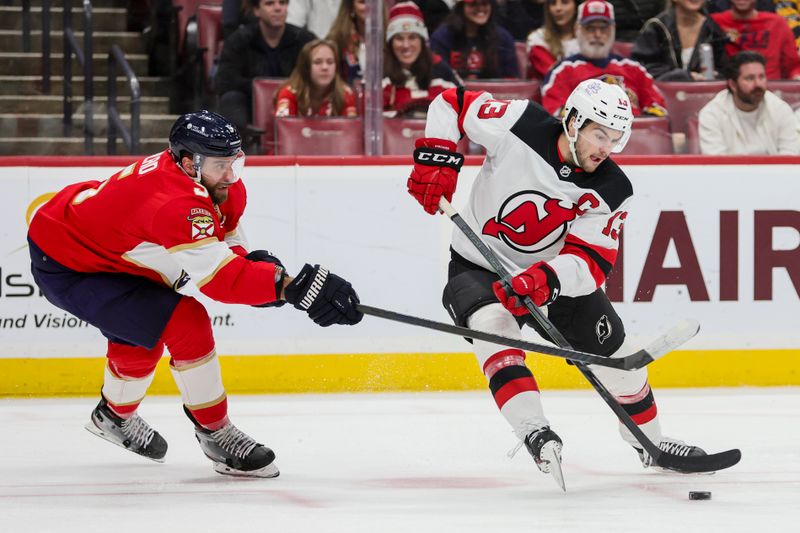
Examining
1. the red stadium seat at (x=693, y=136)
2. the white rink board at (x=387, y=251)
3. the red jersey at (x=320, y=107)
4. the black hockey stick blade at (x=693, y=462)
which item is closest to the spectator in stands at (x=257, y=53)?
the red jersey at (x=320, y=107)

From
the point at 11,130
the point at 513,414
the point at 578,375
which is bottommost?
the point at 578,375

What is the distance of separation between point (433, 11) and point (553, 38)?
630 mm

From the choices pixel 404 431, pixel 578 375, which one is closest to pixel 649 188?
pixel 578 375

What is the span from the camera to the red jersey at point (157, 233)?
3.32 m

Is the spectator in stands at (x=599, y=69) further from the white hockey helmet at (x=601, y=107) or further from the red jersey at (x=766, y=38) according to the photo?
the white hockey helmet at (x=601, y=107)

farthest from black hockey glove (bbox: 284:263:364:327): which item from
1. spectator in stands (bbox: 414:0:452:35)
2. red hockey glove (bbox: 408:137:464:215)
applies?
spectator in stands (bbox: 414:0:452:35)

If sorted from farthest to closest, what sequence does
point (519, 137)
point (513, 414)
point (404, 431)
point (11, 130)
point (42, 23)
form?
1. point (42, 23)
2. point (11, 130)
3. point (404, 431)
4. point (519, 137)
5. point (513, 414)

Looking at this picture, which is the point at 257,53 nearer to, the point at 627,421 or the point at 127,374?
the point at 127,374

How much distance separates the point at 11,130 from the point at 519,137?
7.80ft

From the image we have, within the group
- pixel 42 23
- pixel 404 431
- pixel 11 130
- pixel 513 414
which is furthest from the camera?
pixel 42 23

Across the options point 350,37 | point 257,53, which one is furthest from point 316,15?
point 257,53

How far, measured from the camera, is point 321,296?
10.8ft

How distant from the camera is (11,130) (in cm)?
512

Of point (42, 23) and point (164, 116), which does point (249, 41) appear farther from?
point (42, 23)
